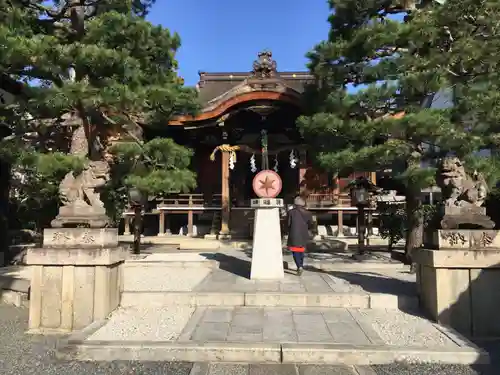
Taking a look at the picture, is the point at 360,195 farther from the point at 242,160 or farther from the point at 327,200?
the point at 242,160

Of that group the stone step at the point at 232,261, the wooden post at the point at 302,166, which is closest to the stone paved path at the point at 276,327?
the stone step at the point at 232,261

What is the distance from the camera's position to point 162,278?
794 centimetres

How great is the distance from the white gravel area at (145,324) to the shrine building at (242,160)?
977 cm

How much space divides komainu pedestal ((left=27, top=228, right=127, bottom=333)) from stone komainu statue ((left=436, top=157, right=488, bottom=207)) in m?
4.96

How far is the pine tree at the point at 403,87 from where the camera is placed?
7449 millimetres

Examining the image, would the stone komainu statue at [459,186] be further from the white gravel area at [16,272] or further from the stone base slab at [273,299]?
the white gravel area at [16,272]

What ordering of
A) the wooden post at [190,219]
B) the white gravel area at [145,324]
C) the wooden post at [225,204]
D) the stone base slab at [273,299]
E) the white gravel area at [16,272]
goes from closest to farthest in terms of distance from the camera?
the white gravel area at [145,324]
the stone base slab at [273,299]
the white gravel area at [16,272]
the wooden post at [225,204]
the wooden post at [190,219]

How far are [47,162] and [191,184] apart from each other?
10.3 feet

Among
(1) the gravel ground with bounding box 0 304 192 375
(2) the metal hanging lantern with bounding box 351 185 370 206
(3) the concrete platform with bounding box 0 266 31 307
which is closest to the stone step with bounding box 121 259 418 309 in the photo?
(1) the gravel ground with bounding box 0 304 192 375

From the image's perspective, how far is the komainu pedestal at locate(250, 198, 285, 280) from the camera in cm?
731

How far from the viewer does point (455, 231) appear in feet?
17.0

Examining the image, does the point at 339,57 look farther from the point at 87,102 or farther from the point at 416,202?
the point at 87,102

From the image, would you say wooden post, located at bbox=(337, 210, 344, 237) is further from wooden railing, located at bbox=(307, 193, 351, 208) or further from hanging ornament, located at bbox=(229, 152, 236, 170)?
hanging ornament, located at bbox=(229, 152, 236, 170)

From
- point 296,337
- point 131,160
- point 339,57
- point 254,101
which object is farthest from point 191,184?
point 254,101
